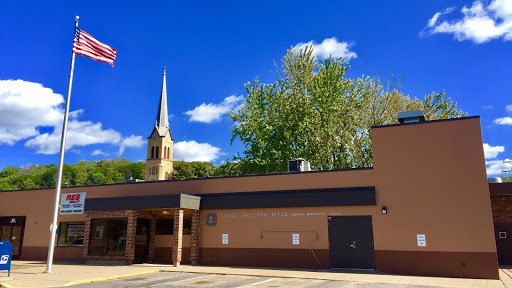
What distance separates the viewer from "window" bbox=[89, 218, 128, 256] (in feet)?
64.7

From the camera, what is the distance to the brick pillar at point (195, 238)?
19.1 meters

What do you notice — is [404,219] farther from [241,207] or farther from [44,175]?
[44,175]

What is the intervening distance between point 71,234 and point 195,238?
27.8 ft

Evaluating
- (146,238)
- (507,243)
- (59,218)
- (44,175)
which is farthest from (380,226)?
(44,175)

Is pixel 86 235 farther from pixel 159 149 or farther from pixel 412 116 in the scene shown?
pixel 159 149

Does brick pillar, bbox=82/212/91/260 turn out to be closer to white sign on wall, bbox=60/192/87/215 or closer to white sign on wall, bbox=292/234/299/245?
white sign on wall, bbox=60/192/87/215

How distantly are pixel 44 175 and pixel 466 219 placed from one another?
4978 inches

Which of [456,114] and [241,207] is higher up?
[456,114]

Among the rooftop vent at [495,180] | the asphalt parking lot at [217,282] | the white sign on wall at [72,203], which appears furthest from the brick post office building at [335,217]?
the rooftop vent at [495,180]

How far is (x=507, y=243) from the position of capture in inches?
781

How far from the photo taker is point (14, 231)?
965 inches

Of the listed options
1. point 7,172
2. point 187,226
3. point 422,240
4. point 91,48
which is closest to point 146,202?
point 187,226

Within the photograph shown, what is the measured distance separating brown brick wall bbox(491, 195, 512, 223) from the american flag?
808 inches

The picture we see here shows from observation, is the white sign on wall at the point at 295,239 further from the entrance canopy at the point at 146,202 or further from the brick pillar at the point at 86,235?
the brick pillar at the point at 86,235
